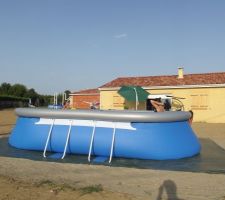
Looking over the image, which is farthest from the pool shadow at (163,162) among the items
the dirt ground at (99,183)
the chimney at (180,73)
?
the chimney at (180,73)

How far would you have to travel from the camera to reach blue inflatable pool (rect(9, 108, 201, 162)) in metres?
9.42

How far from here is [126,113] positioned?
9.35m

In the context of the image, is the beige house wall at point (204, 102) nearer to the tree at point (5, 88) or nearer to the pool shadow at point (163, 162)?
the pool shadow at point (163, 162)

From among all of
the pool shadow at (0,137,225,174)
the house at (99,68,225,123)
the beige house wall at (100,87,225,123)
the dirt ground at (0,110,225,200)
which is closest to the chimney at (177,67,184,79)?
the house at (99,68,225,123)

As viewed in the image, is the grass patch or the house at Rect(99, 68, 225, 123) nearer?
the grass patch

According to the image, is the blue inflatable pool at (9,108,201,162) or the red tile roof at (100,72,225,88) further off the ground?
the red tile roof at (100,72,225,88)

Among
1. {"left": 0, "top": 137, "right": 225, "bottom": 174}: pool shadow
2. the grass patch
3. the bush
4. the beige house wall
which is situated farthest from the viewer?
the bush

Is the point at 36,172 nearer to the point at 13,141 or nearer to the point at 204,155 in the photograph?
the point at 13,141

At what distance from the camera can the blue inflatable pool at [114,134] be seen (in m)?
9.42

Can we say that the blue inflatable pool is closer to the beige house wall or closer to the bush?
the beige house wall

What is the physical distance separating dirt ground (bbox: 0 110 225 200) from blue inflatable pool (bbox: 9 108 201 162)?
1469 mm

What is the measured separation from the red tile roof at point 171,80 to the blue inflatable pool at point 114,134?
57.4 ft

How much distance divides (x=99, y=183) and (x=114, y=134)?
310cm

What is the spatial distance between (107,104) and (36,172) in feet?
74.5
